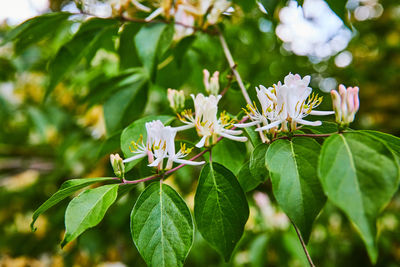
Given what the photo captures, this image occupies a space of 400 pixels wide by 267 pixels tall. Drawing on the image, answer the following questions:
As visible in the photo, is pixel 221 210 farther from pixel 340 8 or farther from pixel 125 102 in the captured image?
pixel 125 102

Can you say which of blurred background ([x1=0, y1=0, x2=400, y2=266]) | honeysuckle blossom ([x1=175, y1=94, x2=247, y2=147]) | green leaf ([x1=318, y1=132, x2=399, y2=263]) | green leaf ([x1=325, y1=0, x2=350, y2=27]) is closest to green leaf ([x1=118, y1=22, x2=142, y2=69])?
blurred background ([x1=0, y1=0, x2=400, y2=266])

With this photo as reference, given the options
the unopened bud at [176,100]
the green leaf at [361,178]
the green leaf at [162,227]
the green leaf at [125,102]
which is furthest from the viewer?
the green leaf at [125,102]

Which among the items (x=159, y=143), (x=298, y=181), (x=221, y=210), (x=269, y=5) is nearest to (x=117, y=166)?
(x=159, y=143)

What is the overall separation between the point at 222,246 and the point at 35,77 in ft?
6.80

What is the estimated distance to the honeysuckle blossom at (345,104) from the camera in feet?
1.55

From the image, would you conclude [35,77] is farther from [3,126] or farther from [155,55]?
[155,55]

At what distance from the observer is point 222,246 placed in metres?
0.47

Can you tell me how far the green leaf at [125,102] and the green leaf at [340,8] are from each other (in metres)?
0.54

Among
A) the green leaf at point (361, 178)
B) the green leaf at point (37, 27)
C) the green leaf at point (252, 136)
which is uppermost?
the green leaf at point (37, 27)

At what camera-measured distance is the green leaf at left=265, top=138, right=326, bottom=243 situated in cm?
40

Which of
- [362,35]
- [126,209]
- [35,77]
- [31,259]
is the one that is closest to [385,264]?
[362,35]

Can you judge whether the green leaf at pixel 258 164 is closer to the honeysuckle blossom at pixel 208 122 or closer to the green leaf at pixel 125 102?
the honeysuckle blossom at pixel 208 122

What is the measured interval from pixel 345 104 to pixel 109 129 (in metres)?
0.62

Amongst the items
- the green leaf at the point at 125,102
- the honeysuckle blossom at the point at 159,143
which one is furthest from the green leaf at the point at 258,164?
the green leaf at the point at 125,102
